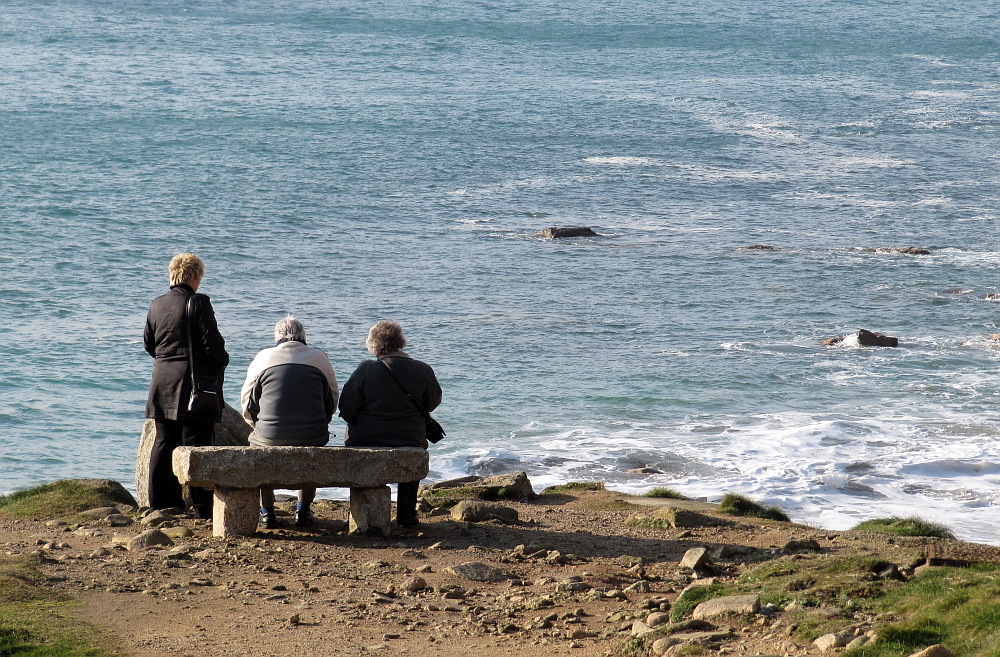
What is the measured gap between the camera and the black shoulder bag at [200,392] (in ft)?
26.2

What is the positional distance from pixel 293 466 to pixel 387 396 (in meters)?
0.85

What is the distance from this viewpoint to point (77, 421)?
17.8 m

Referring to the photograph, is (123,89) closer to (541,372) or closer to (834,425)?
(541,372)

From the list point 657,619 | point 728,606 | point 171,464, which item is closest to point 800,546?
point 728,606

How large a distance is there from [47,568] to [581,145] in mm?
42117

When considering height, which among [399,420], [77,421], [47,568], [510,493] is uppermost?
[399,420]

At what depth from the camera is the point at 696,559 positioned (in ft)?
24.5

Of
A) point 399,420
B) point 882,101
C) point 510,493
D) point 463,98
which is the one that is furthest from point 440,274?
point 882,101

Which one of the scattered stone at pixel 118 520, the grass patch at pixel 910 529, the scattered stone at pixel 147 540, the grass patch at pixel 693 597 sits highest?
the grass patch at pixel 693 597

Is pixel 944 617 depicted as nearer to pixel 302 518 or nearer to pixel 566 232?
pixel 302 518

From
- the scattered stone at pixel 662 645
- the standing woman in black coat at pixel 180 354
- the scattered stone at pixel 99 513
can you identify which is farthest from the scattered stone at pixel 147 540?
the scattered stone at pixel 662 645

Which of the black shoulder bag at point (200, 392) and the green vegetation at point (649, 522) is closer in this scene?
the black shoulder bag at point (200, 392)

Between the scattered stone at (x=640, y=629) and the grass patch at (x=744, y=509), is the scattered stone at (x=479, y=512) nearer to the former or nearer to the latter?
the grass patch at (x=744, y=509)

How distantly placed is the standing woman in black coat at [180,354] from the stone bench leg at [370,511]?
1149 mm
